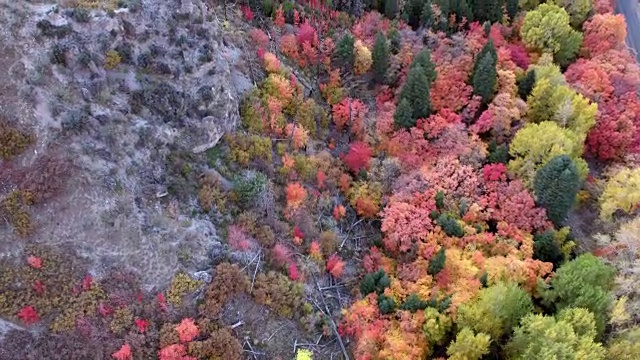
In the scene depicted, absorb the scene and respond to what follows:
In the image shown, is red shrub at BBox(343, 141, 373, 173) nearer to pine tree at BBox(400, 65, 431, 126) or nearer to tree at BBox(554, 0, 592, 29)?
pine tree at BBox(400, 65, 431, 126)

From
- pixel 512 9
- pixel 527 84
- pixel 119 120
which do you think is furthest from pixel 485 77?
pixel 119 120

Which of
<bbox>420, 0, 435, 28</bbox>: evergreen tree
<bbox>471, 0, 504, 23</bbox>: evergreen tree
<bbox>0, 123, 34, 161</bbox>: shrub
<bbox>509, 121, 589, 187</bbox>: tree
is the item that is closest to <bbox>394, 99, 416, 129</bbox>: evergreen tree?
<bbox>509, 121, 589, 187</bbox>: tree

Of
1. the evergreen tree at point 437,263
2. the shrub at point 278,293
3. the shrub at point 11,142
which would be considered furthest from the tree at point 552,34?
the shrub at point 11,142

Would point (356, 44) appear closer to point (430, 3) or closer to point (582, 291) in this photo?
point (430, 3)

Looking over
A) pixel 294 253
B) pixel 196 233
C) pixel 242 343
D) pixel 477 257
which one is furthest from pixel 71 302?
pixel 477 257

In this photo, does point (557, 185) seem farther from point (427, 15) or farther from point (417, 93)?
point (427, 15)

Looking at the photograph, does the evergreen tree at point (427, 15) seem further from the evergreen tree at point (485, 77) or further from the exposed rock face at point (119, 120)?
the exposed rock face at point (119, 120)
